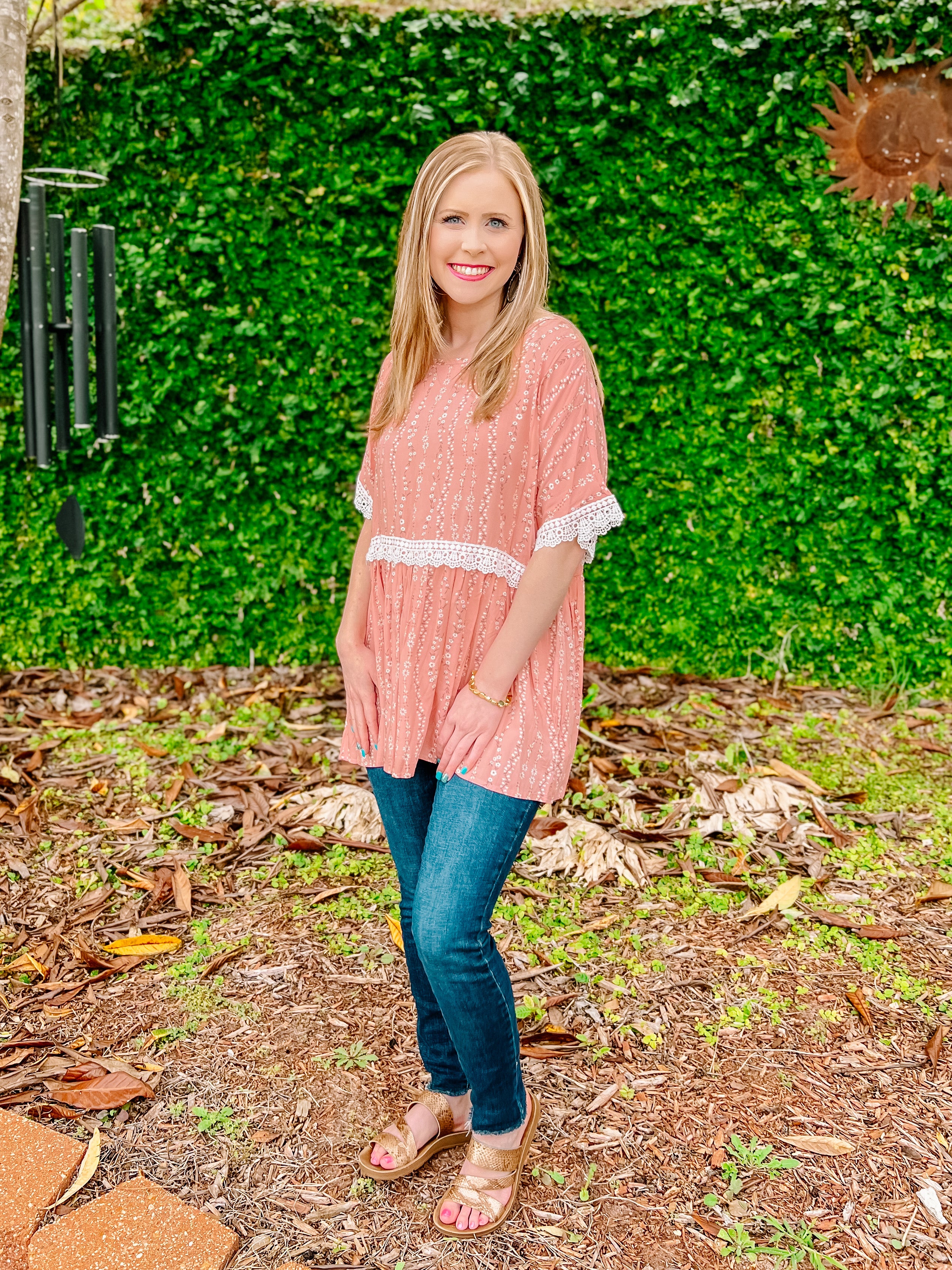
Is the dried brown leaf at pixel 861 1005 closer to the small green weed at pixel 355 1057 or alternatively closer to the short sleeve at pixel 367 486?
the small green weed at pixel 355 1057

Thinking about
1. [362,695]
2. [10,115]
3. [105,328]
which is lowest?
[362,695]

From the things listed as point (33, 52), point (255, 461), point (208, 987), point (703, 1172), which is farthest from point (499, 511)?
point (33, 52)

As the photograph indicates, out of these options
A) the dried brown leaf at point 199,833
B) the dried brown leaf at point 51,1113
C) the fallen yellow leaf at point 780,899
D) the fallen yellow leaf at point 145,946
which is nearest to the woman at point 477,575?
the dried brown leaf at point 51,1113

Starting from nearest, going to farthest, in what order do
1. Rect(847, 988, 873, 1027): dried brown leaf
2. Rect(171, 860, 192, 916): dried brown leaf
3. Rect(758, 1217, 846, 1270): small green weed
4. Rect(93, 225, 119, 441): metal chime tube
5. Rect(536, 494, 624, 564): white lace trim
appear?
Rect(536, 494, 624, 564): white lace trim
Rect(758, 1217, 846, 1270): small green weed
Rect(847, 988, 873, 1027): dried brown leaf
Rect(171, 860, 192, 916): dried brown leaf
Rect(93, 225, 119, 441): metal chime tube

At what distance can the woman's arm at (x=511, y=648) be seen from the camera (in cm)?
179

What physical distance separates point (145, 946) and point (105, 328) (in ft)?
8.10

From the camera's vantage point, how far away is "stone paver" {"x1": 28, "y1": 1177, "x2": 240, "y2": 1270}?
6.40 feet

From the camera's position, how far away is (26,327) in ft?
12.9

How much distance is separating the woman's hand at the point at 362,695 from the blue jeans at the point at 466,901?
0.07 m

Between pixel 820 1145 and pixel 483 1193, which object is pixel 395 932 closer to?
pixel 483 1193

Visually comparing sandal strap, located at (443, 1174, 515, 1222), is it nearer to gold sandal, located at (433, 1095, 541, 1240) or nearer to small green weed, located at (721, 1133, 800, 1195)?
gold sandal, located at (433, 1095, 541, 1240)

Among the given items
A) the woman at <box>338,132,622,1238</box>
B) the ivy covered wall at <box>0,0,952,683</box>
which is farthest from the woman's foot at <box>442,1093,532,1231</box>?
the ivy covered wall at <box>0,0,952,683</box>

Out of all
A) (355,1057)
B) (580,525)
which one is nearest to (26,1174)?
(355,1057)

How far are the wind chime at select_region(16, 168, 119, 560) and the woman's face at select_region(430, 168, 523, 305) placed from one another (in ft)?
8.29
